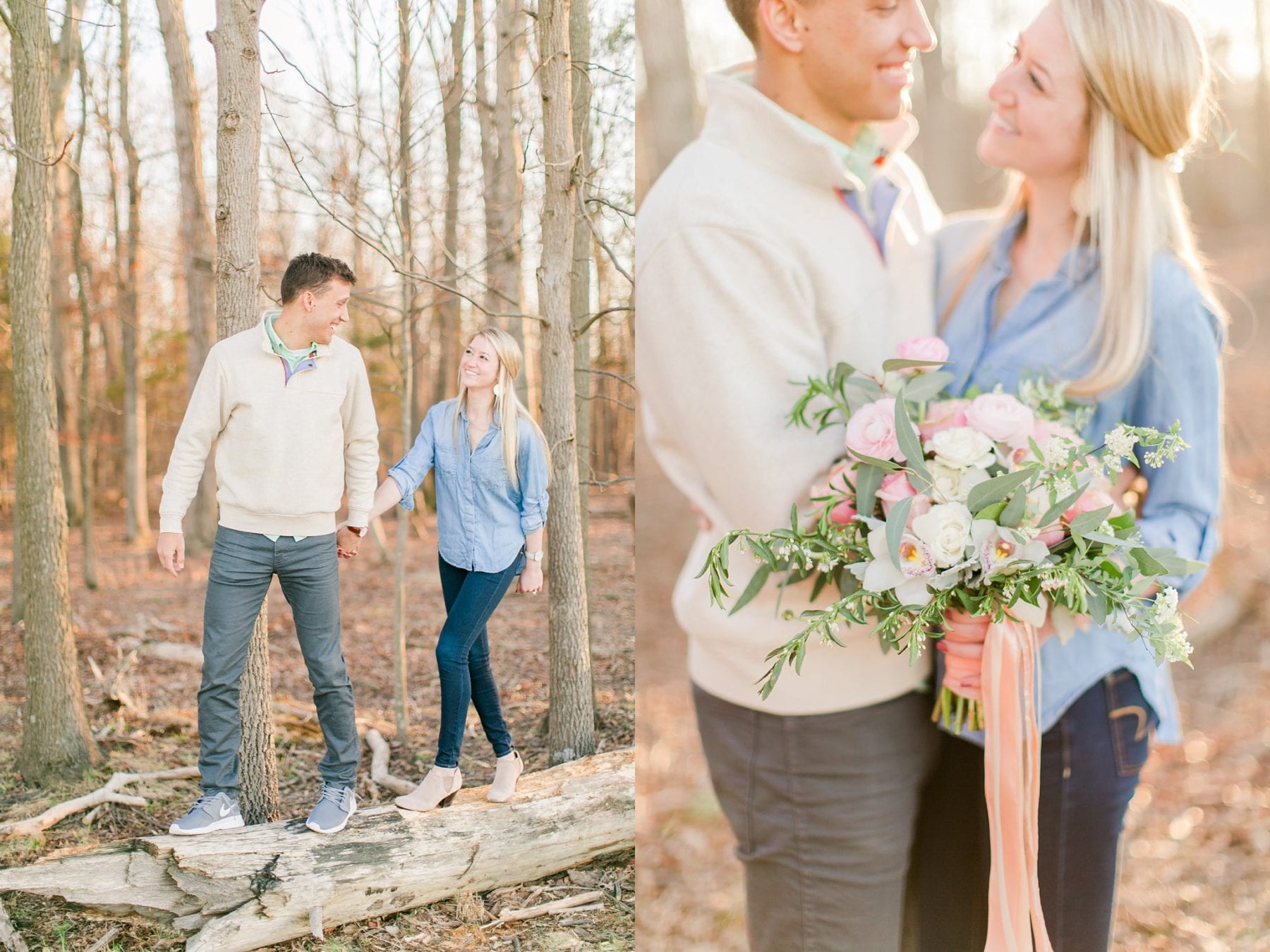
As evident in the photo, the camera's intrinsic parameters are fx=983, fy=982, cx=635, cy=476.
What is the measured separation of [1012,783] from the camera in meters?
1.86

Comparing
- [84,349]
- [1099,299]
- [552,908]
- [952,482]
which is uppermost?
[84,349]

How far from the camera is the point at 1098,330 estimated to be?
1834mm

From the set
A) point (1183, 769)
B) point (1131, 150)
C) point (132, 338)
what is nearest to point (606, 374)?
point (1131, 150)

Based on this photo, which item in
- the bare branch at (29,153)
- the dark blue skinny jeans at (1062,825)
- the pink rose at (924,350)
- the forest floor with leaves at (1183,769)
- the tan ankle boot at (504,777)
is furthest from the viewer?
the bare branch at (29,153)

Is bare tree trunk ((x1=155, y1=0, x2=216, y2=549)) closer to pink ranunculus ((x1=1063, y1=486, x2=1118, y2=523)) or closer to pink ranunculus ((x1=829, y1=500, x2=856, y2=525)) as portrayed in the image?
pink ranunculus ((x1=829, y1=500, x2=856, y2=525))

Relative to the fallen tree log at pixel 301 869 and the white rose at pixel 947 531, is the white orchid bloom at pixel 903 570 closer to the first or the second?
the white rose at pixel 947 531

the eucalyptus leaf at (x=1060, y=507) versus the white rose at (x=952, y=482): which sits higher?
the white rose at (x=952, y=482)

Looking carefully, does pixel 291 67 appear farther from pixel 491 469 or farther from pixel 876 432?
pixel 876 432

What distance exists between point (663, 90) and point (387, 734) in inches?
67.4

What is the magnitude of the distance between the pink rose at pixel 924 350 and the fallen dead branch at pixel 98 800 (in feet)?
6.79

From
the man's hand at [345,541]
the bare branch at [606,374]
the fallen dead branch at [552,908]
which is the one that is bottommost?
the fallen dead branch at [552,908]

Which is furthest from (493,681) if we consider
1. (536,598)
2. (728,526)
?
(728,526)

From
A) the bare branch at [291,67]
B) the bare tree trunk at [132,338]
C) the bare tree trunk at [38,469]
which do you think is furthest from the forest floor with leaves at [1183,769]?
the bare tree trunk at [38,469]

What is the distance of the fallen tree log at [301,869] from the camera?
7.63 ft
